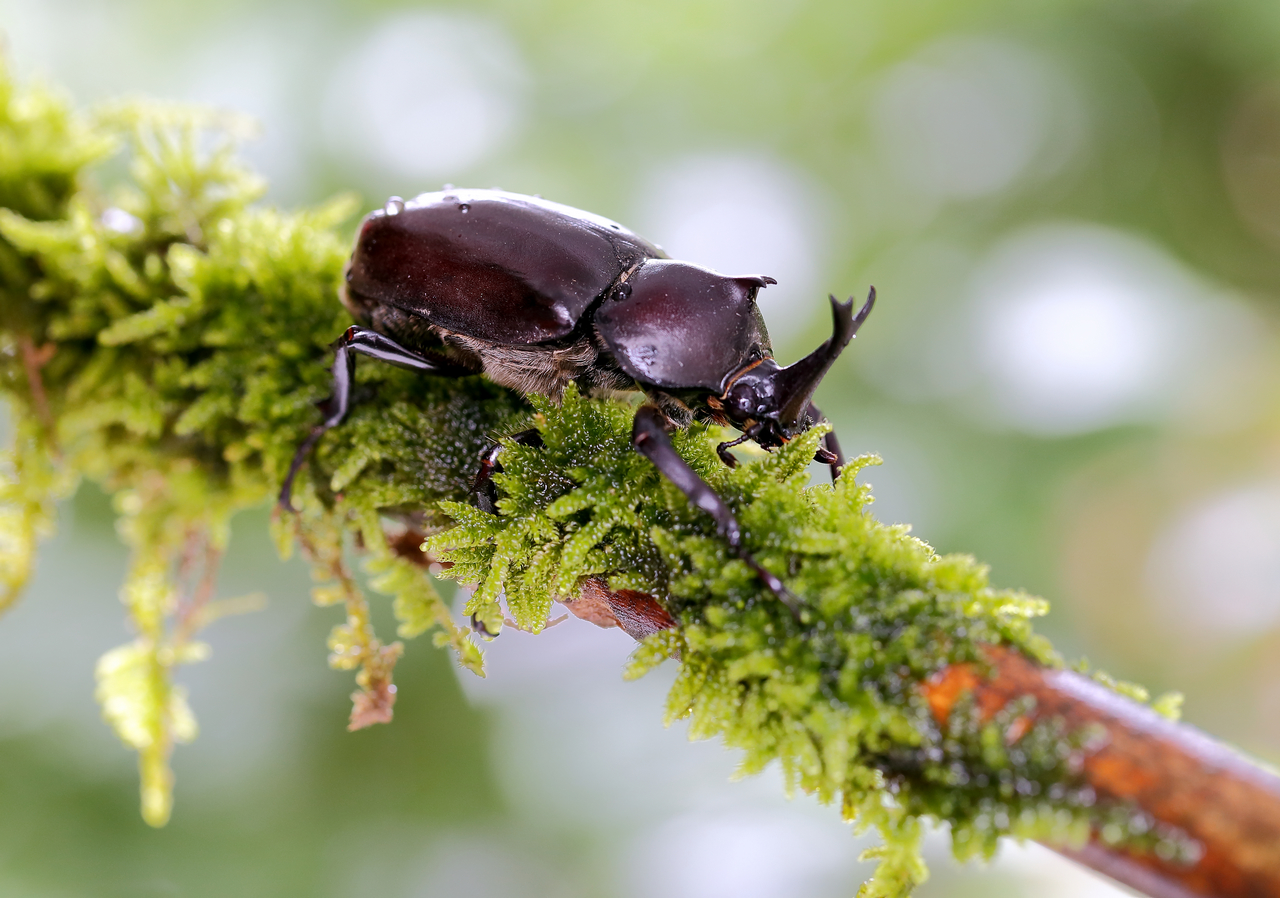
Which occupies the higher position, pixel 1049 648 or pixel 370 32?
pixel 370 32

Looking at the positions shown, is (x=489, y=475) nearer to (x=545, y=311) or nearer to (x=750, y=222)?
(x=545, y=311)

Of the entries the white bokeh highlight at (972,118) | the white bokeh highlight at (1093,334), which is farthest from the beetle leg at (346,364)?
the white bokeh highlight at (972,118)

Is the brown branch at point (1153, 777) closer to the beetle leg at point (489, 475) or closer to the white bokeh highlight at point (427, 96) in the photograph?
the beetle leg at point (489, 475)

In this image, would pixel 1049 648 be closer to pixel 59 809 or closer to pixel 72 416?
pixel 72 416

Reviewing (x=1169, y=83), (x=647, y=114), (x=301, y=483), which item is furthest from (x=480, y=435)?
(x=1169, y=83)

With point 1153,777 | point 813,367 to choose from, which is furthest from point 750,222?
point 1153,777

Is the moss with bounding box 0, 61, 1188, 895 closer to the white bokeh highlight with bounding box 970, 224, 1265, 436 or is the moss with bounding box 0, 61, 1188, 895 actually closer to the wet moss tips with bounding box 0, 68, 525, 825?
the wet moss tips with bounding box 0, 68, 525, 825
